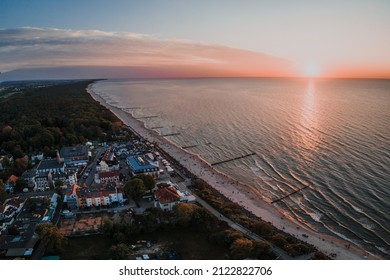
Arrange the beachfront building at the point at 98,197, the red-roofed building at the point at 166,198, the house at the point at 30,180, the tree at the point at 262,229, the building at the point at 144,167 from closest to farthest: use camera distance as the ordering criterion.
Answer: the tree at the point at 262,229 → the red-roofed building at the point at 166,198 → the beachfront building at the point at 98,197 → the house at the point at 30,180 → the building at the point at 144,167

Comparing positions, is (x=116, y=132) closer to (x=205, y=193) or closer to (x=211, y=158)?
(x=211, y=158)

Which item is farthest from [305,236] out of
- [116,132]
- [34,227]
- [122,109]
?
[122,109]

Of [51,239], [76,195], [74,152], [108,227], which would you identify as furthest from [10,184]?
[108,227]

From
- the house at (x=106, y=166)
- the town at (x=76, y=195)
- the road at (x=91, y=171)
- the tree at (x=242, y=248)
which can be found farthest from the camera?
the house at (x=106, y=166)

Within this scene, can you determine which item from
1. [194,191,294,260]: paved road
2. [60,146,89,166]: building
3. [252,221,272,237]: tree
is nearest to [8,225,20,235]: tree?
[194,191,294,260]: paved road

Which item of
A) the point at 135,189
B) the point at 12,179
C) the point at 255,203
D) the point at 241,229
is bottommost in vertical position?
the point at 255,203

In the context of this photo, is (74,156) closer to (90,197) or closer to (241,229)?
(90,197)

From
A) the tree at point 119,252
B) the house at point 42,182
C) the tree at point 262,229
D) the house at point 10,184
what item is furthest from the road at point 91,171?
the tree at point 262,229

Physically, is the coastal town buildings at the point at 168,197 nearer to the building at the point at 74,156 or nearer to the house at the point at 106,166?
the house at the point at 106,166
